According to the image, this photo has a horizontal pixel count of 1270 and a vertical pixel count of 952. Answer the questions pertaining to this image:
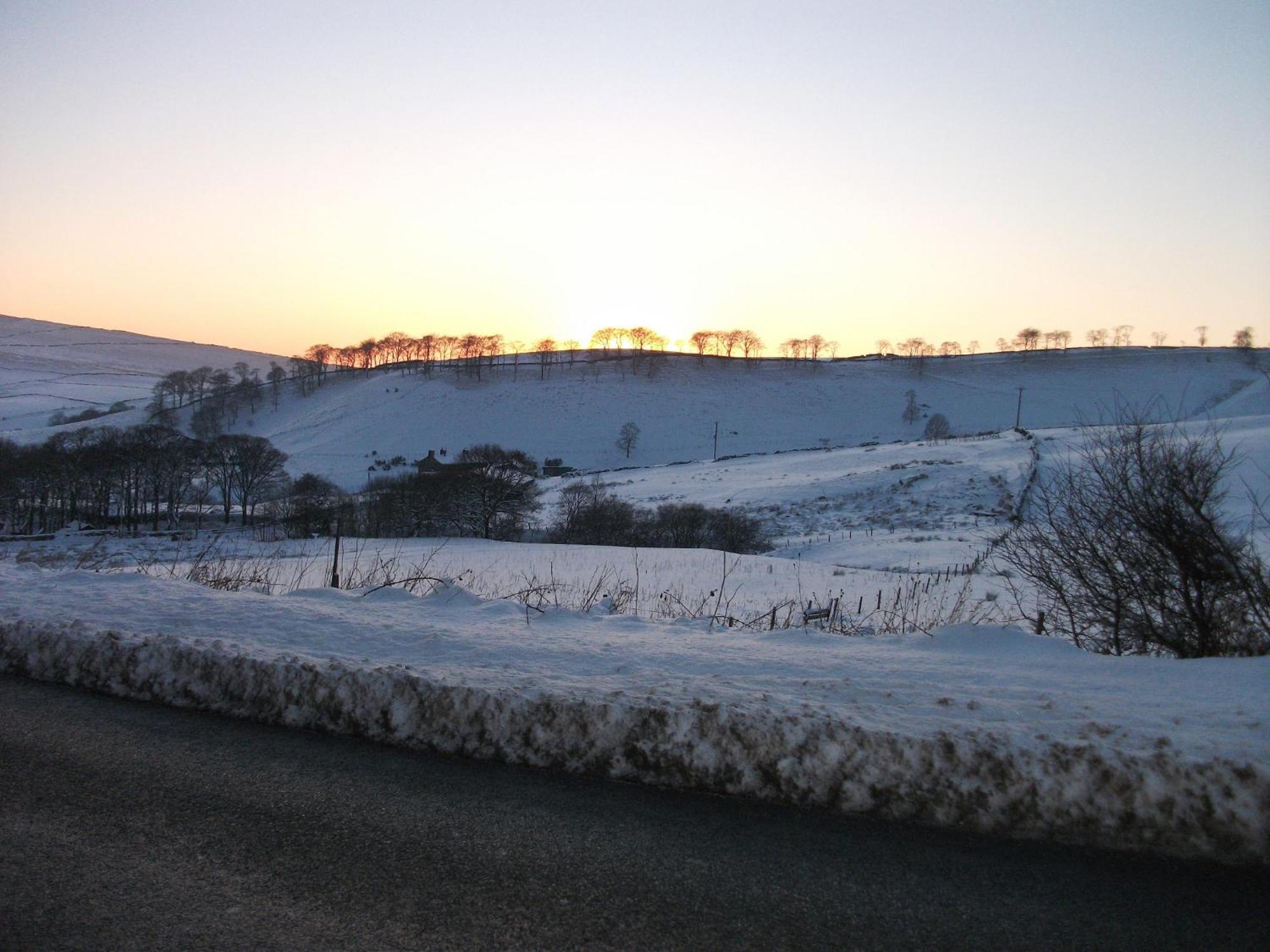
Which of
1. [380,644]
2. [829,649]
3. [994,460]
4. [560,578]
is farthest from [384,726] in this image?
[994,460]

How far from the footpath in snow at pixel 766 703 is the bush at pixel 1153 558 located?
1701mm

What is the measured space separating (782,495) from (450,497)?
23.3m

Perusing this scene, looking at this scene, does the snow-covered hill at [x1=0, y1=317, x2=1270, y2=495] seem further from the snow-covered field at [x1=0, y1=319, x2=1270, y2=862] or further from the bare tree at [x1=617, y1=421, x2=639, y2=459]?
the snow-covered field at [x1=0, y1=319, x2=1270, y2=862]

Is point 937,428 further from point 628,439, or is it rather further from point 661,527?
point 661,527

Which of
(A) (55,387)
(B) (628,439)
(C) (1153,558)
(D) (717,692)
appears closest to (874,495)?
(C) (1153,558)

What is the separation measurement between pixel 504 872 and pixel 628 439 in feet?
328

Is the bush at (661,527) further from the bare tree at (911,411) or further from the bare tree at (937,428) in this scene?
the bare tree at (911,411)

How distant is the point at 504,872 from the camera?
3094mm

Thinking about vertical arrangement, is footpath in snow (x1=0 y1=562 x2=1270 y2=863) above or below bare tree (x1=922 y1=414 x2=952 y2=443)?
below

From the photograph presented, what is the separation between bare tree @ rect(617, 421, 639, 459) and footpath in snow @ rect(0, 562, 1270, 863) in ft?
313

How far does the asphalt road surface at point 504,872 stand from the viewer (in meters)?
2.72

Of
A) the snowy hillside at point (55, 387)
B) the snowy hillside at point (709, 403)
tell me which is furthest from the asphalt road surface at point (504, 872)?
the snowy hillside at point (55, 387)

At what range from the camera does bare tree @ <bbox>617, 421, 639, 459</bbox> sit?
336 feet

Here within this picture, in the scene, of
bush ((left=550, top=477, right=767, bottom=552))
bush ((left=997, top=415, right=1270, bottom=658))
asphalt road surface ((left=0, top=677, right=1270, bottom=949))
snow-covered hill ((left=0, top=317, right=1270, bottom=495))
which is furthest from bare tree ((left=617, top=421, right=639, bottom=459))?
asphalt road surface ((left=0, top=677, right=1270, bottom=949))
